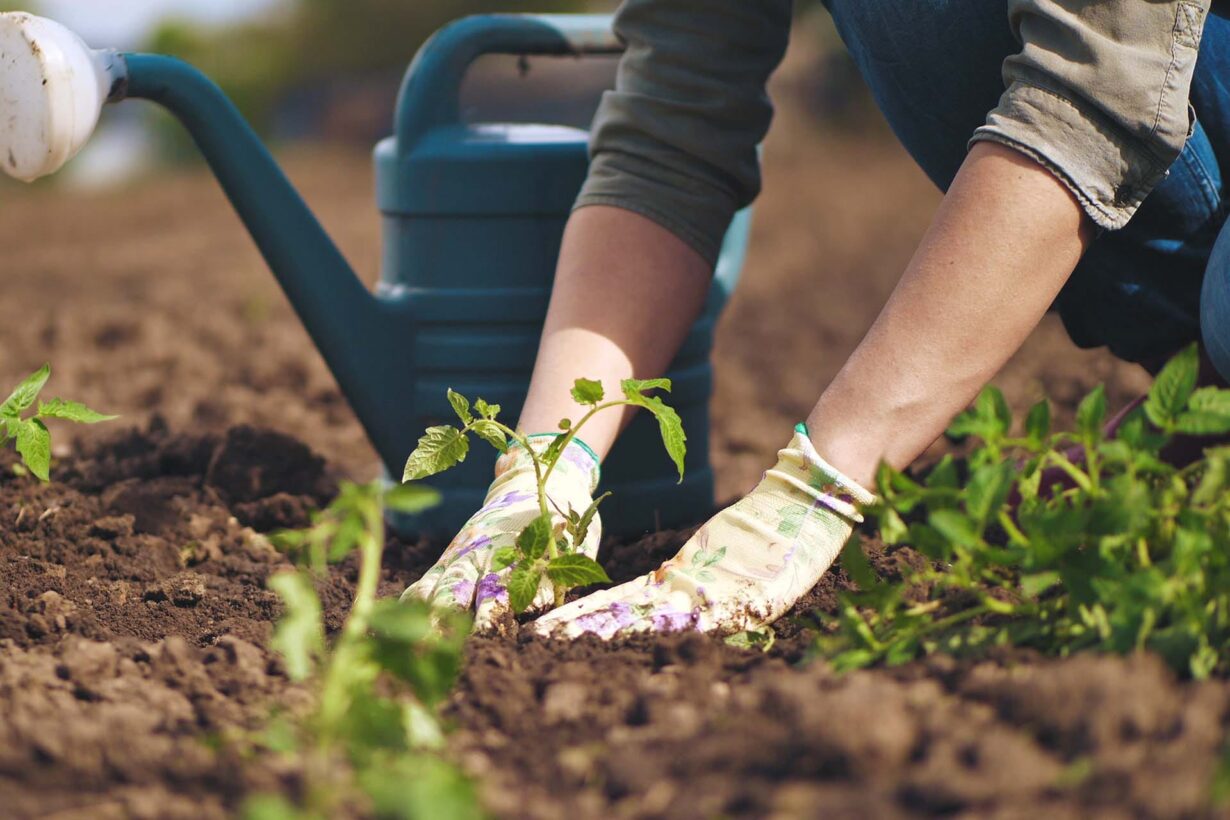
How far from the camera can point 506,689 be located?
1.14 meters

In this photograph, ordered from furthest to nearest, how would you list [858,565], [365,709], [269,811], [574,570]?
[574,570], [858,565], [365,709], [269,811]

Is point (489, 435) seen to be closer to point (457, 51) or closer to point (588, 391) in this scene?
point (588, 391)

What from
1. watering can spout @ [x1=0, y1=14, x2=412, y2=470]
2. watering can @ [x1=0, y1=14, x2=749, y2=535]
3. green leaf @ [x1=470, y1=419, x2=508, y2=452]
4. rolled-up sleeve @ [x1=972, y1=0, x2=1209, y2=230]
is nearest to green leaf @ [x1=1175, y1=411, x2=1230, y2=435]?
rolled-up sleeve @ [x1=972, y1=0, x2=1209, y2=230]

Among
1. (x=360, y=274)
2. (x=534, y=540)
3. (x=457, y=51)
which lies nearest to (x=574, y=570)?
(x=534, y=540)

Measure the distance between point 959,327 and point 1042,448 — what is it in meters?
0.24

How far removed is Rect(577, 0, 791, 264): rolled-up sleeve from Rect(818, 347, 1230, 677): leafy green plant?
68 centimetres

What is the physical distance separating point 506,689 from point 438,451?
35 centimetres

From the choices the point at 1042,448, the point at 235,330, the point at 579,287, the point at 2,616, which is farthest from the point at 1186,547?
the point at 235,330

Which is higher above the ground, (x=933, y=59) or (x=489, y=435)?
(x=933, y=59)

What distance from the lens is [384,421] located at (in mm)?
1979

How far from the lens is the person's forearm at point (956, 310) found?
1304 mm

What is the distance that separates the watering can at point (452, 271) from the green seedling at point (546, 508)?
0.50 m

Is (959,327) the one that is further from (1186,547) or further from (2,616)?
(2,616)

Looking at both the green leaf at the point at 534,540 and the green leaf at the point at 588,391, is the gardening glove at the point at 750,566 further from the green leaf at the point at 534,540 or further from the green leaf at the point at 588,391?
the green leaf at the point at 588,391
